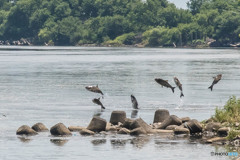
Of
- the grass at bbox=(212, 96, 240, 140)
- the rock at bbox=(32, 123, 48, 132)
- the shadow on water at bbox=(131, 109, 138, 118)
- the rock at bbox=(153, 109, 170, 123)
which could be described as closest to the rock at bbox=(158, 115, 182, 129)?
the grass at bbox=(212, 96, 240, 140)

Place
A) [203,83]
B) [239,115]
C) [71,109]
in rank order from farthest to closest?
[203,83] < [71,109] < [239,115]

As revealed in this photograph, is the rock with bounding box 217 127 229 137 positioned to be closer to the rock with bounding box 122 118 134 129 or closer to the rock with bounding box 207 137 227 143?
the rock with bounding box 207 137 227 143

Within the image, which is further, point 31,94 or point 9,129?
point 31,94

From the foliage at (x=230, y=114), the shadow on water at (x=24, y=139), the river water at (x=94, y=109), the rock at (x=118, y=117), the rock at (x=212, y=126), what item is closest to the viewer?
the river water at (x=94, y=109)

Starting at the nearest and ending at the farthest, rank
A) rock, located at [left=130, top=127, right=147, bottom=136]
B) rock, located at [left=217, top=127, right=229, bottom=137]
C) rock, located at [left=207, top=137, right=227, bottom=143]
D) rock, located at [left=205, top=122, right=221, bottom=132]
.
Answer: rock, located at [left=207, top=137, right=227, bottom=143]
rock, located at [left=217, top=127, right=229, bottom=137]
rock, located at [left=205, top=122, right=221, bottom=132]
rock, located at [left=130, top=127, right=147, bottom=136]

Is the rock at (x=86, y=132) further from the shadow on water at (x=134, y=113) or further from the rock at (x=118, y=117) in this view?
the shadow on water at (x=134, y=113)

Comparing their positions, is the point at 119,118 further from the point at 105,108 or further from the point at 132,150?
the point at 105,108

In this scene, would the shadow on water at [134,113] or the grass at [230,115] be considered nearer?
the grass at [230,115]

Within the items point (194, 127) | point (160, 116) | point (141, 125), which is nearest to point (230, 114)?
point (194, 127)

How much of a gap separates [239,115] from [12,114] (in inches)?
552

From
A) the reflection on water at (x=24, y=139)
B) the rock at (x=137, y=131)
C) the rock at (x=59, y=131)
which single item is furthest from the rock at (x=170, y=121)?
the reflection on water at (x=24, y=139)

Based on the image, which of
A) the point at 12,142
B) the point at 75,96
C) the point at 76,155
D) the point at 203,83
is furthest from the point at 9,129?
the point at 203,83

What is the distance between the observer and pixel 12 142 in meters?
34.3

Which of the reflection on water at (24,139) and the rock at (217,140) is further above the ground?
the rock at (217,140)
